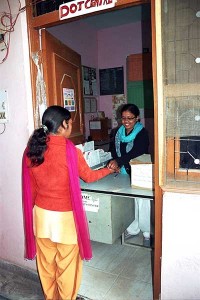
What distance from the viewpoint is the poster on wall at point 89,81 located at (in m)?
4.34

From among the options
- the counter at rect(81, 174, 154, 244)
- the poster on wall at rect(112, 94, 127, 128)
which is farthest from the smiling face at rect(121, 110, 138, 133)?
the poster on wall at rect(112, 94, 127, 128)

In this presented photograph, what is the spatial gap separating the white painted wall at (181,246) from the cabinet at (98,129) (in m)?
2.78

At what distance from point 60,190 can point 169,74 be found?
3.16 ft

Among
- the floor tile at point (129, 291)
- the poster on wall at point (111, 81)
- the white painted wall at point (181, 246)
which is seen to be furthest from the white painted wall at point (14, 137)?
the poster on wall at point (111, 81)

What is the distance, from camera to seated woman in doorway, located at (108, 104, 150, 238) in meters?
2.53

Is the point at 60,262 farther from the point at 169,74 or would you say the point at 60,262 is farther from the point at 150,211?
the point at 169,74

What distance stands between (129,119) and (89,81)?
213 cm

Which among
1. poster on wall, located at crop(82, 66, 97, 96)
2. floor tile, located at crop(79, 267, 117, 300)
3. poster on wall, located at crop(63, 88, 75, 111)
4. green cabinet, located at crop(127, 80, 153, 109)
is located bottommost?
floor tile, located at crop(79, 267, 117, 300)

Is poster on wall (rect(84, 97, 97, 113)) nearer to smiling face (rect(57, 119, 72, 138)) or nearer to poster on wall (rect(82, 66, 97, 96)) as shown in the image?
poster on wall (rect(82, 66, 97, 96))

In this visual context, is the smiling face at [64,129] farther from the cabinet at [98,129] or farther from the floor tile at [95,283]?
the cabinet at [98,129]

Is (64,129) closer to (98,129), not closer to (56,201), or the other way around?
(56,201)

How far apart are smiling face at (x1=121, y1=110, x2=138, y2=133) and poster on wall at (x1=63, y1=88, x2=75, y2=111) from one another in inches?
20.3

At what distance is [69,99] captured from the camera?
96.5 inches

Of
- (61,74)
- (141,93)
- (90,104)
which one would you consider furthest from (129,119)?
(90,104)
